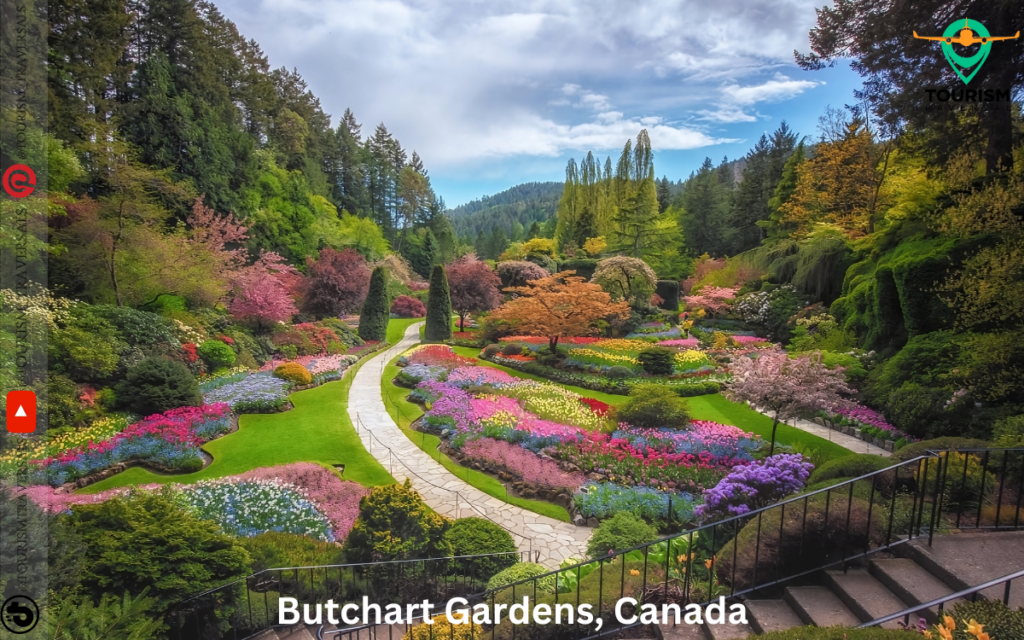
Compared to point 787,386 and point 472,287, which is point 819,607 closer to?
point 787,386

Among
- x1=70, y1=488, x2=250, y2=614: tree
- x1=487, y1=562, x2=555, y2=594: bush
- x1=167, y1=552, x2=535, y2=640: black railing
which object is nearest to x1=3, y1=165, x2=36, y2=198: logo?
x1=70, y1=488, x2=250, y2=614: tree

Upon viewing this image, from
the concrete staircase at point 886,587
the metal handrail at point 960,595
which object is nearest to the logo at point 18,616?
the concrete staircase at point 886,587

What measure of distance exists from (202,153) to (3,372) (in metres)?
18.7

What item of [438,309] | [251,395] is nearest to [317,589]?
[251,395]

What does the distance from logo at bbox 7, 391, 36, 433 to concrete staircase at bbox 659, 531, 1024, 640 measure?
1254 centimetres

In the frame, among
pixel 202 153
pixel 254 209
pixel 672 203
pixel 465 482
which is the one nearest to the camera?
pixel 465 482

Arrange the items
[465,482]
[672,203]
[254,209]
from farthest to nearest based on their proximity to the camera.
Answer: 1. [672,203]
2. [254,209]
3. [465,482]

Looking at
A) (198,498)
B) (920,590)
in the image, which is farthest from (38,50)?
(920,590)

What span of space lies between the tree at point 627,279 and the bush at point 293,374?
55.5 feet

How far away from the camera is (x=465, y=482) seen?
9.62m

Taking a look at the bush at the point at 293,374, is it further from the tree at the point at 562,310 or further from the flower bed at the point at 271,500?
the tree at the point at 562,310

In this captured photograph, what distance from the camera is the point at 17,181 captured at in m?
10.6

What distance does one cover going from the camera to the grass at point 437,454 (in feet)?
28.5

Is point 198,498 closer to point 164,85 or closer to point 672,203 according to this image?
point 164,85
